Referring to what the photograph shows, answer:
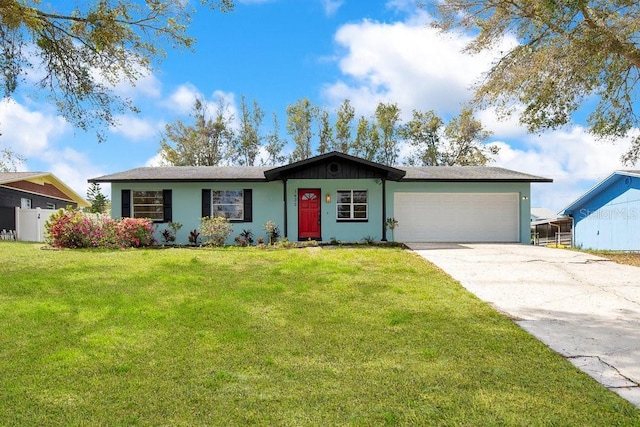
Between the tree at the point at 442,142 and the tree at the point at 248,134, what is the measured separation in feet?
34.7

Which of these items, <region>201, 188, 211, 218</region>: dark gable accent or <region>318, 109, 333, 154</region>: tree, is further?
<region>318, 109, 333, 154</region>: tree

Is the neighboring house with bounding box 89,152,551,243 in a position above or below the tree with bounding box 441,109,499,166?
below

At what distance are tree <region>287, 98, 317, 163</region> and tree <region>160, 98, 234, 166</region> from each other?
443 centimetres

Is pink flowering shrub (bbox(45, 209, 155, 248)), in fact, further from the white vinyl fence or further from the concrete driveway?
the concrete driveway

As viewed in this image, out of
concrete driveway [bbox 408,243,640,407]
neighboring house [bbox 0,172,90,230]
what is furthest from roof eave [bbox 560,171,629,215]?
neighboring house [bbox 0,172,90,230]

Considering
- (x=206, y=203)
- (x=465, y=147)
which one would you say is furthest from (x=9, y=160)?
(x=465, y=147)

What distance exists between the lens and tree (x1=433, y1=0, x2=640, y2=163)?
31.3ft

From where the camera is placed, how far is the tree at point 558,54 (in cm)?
955

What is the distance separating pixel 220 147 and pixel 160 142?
4.13m

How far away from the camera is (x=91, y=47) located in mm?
9336

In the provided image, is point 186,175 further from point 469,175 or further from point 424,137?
point 424,137

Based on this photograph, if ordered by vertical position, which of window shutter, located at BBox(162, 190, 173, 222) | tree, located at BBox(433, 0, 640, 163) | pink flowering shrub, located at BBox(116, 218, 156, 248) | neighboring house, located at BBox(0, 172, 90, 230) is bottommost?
pink flowering shrub, located at BBox(116, 218, 156, 248)

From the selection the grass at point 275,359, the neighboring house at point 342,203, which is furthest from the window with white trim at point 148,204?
the grass at point 275,359

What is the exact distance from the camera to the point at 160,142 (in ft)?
91.9
